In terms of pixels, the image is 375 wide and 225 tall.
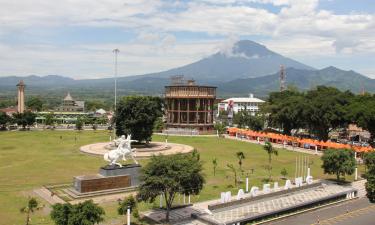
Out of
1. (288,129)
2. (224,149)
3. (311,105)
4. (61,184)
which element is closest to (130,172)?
(61,184)

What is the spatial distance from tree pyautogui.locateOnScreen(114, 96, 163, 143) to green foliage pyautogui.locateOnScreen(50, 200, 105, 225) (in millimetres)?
36912

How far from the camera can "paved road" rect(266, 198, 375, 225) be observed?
101ft

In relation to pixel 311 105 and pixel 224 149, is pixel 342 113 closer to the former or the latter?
pixel 311 105

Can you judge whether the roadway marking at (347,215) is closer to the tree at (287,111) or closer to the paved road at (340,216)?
the paved road at (340,216)

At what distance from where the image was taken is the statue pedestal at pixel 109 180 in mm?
36250

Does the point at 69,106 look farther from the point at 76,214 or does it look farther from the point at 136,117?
the point at 76,214

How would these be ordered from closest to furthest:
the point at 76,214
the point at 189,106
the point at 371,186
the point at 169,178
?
the point at 76,214 < the point at 169,178 < the point at 371,186 < the point at 189,106

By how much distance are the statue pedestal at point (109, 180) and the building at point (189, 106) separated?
5139cm

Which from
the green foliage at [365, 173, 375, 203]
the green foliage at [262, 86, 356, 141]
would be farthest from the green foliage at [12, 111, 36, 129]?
the green foliage at [365, 173, 375, 203]

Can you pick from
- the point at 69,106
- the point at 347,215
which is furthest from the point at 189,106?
the point at 69,106

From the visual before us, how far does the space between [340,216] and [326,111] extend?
128ft

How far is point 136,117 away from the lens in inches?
2391

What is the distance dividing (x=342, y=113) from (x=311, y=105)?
→ 17.1 ft

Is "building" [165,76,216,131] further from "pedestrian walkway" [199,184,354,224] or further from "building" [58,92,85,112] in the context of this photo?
"building" [58,92,85,112]
